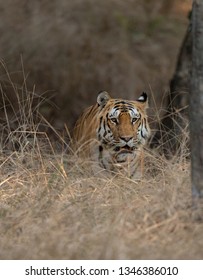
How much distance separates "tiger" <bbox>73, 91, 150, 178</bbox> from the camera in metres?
8.03

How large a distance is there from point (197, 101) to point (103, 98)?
279 cm

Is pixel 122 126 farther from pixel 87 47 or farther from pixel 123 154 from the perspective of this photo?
pixel 87 47

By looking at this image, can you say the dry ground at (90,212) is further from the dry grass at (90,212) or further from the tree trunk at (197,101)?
the tree trunk at (197,101)

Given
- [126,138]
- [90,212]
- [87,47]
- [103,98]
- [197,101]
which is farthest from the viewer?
[87,47]

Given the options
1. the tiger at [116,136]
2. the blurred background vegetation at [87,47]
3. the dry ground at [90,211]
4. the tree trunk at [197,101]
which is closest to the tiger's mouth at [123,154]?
the tiger at [116,136]

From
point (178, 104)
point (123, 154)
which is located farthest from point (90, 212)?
point (178, 104)

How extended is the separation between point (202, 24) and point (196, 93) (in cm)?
45

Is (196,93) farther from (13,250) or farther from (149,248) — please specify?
(13,250)

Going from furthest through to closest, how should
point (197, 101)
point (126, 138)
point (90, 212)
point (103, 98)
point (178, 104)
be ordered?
point (178, 104) < point (103, 98) < point (126, 138) < point (90, 212) < point (197, 101)

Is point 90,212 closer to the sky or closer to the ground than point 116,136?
closer to the sky

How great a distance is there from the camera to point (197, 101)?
594 centimetres

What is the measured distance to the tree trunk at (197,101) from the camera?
588 centimetres

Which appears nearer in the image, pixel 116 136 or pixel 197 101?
pixel 197 101

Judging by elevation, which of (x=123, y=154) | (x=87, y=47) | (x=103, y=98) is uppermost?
(x=103, y=98)
